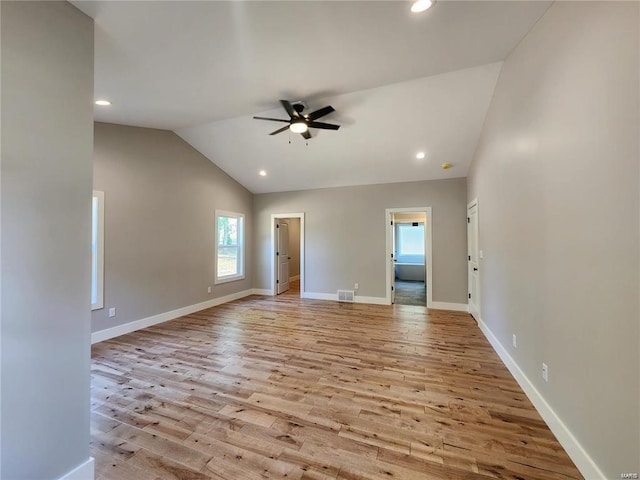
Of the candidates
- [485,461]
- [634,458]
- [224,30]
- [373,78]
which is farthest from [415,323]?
[224,30]

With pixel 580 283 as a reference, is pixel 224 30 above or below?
above

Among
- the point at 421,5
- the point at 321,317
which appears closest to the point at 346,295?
the point at 321,317

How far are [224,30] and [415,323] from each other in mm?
4537

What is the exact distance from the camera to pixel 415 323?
443 cm

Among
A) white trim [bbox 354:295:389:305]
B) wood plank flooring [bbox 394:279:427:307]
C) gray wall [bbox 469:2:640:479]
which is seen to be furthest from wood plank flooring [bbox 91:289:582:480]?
wood plank flooring [bbox 394:279:427:307]

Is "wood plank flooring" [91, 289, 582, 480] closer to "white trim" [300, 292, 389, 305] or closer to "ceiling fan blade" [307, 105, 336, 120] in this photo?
→ "white trim" [300, 292, 389, 305]

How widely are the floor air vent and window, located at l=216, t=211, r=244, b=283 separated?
250 cm

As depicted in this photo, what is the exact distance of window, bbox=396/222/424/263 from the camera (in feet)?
31.8

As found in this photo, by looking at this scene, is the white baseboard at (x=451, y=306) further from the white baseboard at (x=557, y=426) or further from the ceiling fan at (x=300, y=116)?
the ceiling fan at (x=300, y=116)

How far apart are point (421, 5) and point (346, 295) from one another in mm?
5122

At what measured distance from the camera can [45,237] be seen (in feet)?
4.57

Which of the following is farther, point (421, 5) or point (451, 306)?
point (451, 306)

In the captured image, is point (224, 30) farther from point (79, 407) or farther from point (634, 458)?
point (634, 458)

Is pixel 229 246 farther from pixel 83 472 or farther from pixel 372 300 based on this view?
pixel 83 472
